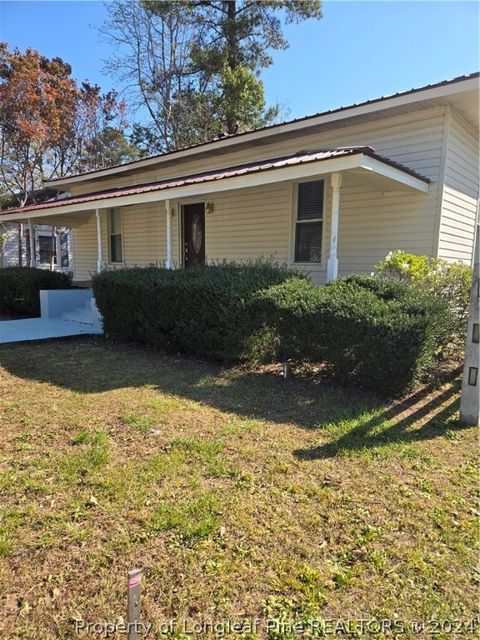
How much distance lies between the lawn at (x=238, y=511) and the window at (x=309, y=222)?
486cm

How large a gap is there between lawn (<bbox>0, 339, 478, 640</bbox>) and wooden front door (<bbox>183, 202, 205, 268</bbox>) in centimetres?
756

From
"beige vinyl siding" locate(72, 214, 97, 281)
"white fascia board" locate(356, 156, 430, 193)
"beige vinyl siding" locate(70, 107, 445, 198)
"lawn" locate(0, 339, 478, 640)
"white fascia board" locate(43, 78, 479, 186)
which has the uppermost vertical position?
"white fascia board" locate(43, 78, 479, 186)

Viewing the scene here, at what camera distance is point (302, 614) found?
6.19 ft

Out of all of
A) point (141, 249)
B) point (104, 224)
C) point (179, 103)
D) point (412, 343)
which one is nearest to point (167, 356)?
point (412, 343)

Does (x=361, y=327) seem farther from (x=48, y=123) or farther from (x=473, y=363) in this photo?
(x=48, y=123)

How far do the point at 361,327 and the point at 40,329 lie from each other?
7.44 meters

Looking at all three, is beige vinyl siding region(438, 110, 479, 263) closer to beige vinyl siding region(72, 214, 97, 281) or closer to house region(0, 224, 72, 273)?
beige vinyl siding region(72, 214, 97, 281)

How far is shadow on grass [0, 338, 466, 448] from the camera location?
3973 mm

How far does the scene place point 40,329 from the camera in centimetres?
930

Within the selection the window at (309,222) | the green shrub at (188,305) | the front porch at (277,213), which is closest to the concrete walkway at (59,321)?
the green shrub at (188,305)

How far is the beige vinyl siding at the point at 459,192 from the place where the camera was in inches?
289

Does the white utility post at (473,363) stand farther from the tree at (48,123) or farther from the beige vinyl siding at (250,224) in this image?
the tree at (48,123)

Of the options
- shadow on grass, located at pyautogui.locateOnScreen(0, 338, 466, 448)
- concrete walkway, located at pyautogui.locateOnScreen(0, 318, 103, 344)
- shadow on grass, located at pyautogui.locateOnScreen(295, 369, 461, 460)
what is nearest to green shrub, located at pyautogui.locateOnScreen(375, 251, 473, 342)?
shadow on grass, located at pyautogui.locateOnScreen(0, 338, 466, 448)

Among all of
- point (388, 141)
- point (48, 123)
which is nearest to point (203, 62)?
point (48, 123)
